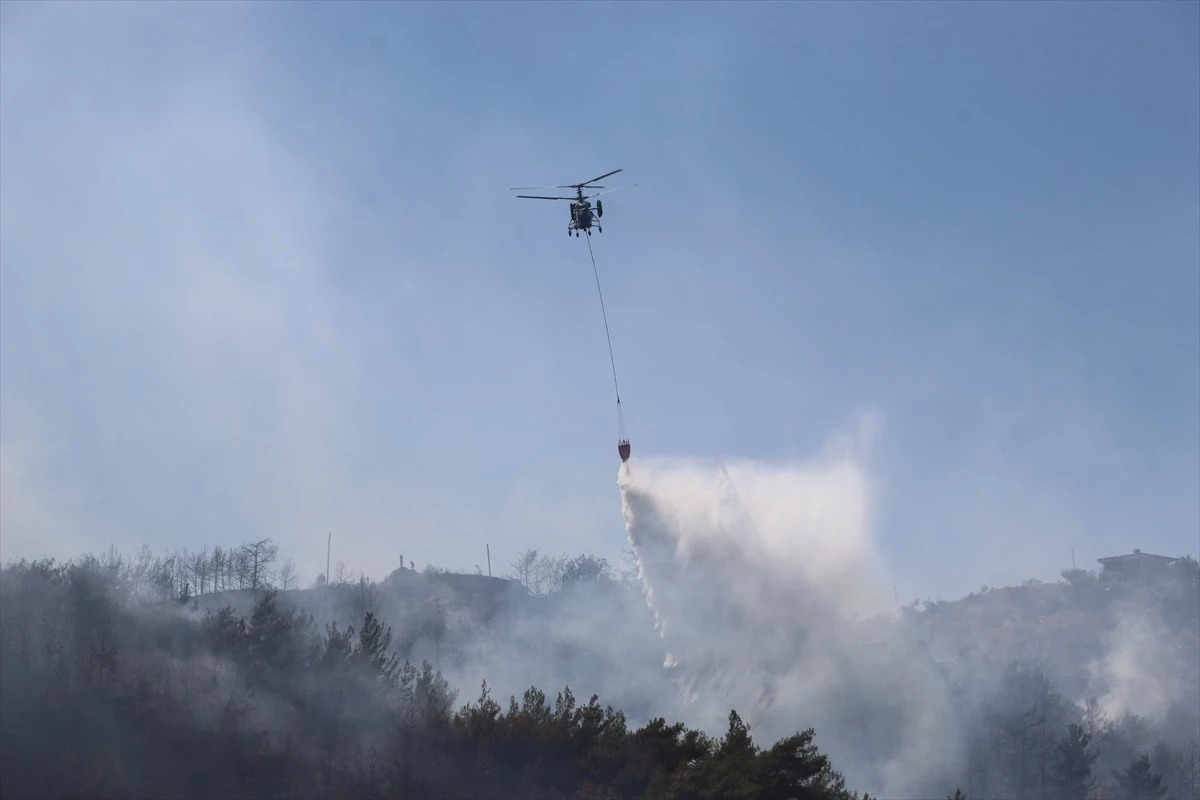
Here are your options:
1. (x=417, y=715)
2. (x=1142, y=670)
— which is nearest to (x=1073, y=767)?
(x=1142, y=670)

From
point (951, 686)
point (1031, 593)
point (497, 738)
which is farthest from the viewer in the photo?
point (1031, 593)

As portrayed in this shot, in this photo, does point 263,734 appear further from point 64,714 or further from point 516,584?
point 516,584

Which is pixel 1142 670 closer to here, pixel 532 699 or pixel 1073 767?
pixel 1073 767

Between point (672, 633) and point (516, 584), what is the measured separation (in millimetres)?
78559

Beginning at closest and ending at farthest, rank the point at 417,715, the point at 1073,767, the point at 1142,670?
1. the point at 417,715
2. the point at 1073,767
3. the point at 1142,670

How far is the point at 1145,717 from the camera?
130250mm

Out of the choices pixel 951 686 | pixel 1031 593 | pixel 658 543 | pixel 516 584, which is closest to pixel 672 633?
pixel 658 543

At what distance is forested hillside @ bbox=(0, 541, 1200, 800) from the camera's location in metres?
49.1

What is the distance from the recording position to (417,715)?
5762 centimetres

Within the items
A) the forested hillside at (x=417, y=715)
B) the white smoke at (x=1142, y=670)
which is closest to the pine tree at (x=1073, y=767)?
the forested hillside at (x=417, y=715)

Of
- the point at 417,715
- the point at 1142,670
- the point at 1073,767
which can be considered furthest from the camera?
the point at 1142,670

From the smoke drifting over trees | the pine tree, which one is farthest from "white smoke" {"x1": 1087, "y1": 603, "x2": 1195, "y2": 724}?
the pine tree

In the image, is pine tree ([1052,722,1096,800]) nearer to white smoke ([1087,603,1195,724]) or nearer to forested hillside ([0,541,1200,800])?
forested hillside ([0,541,1200,800])

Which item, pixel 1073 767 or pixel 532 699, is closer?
pixel 532 699
